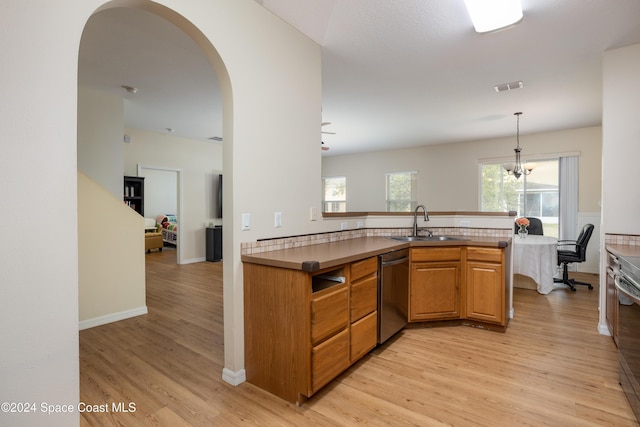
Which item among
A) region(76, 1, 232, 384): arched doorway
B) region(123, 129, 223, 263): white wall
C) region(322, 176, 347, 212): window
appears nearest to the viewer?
region(76, 1, 232, 384): arched doorway

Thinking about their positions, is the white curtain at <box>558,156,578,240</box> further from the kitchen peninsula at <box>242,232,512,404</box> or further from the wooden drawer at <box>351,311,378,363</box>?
the wooden drawer at <box>351,311,378,363</box>

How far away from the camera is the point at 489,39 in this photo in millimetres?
2787

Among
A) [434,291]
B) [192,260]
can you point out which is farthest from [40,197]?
[192,260]

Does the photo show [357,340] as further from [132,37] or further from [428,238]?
[132,37]

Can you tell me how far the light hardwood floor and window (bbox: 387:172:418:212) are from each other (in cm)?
470

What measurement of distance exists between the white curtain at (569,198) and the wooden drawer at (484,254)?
4100mm

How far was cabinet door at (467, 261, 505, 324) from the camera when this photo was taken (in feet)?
9.64

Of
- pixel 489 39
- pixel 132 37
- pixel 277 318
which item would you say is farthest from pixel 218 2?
pixel 489 39

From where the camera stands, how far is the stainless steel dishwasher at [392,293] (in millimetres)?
2592

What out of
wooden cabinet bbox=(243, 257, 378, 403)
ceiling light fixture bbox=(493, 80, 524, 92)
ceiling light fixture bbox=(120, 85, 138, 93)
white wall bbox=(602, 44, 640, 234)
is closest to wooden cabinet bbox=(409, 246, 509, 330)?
wooden cabinet bbox=(243, 257, 378, 403)

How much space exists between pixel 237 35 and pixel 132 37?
4.11 ft

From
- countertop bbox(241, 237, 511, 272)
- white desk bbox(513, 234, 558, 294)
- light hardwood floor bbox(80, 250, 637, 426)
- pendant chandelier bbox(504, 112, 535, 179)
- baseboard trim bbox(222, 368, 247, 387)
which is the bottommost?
light hardwood floor bbox(80, 250, 637, 426)

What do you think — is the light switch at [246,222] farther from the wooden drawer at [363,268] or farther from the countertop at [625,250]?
the countertop at [625,250]

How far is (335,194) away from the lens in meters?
9.34
